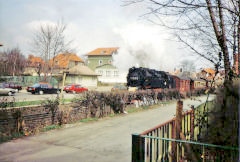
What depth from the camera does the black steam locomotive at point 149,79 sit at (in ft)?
45.7

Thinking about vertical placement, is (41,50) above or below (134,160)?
above

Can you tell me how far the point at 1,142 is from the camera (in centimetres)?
523

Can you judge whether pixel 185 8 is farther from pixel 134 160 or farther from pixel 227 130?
pixel 134 160

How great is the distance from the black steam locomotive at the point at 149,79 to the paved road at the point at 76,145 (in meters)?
6.87

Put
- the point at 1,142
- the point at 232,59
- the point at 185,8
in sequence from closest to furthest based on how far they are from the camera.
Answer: the point at 185,8 → the point at 232,59 → the point at 1,142

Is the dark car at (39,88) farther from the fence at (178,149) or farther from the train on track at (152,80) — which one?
the fence at (178,149)

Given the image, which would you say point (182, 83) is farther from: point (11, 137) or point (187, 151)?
point (187, 151)

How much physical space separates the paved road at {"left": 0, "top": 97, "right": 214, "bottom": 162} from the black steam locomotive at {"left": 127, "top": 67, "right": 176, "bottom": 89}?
6.87 meters

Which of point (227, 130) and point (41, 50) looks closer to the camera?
point (227, 130)

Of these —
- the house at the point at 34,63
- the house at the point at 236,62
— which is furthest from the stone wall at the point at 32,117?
the house at the point at 236,62

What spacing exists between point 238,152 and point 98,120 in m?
6.58

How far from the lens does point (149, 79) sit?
46.3 ft

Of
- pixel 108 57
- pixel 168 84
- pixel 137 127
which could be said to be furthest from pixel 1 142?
pixel 108 57

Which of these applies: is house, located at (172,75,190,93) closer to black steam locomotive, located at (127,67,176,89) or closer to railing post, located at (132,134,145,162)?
black steam locomotive, located at (127,67,176,89)
